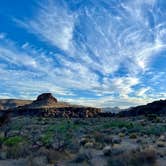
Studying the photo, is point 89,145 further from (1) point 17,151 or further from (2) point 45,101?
(2) point 45,101

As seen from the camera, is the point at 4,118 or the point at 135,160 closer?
the point at 135,160

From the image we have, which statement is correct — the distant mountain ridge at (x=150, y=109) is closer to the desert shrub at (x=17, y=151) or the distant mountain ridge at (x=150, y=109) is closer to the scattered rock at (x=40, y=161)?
the desert shrub at (x=17, y=151)

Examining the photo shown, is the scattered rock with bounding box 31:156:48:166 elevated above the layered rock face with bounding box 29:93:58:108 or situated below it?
below

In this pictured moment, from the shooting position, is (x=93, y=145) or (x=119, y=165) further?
(x=93, y=145)

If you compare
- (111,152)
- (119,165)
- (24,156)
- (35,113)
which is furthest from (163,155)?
(35,113)

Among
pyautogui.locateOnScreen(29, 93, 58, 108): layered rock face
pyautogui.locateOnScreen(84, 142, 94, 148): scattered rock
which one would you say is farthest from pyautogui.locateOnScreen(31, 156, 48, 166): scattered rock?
pyautogui.locateOnScreen(29, 93, 58, 108): layered rock face

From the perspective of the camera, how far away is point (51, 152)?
20.1m

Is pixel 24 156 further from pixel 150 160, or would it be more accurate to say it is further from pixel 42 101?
pixel 42 101

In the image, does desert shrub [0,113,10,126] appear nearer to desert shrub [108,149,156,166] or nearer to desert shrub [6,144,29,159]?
desert shrub [6,144,29,159]

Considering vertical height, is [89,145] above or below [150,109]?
below

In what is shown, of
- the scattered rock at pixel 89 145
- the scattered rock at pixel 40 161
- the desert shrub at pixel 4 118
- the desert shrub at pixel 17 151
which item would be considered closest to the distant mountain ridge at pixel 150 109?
the desert shrub at pixel 4 118

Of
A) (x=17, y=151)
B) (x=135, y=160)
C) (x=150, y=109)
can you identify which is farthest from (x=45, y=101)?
(x=135, y=160)

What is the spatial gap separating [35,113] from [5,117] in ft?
340

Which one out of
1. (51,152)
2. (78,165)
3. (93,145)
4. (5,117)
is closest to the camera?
(78,165)
